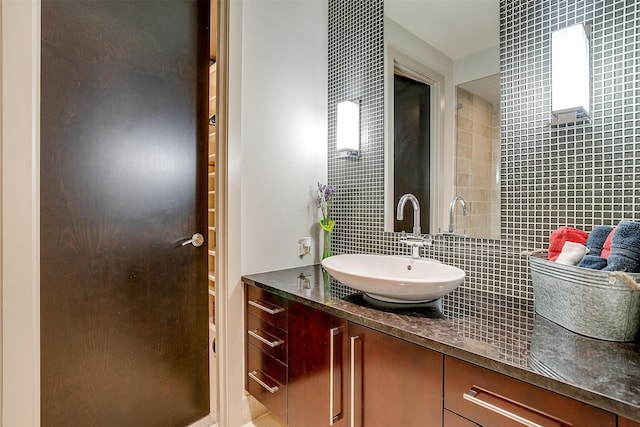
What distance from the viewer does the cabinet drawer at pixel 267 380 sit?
1.37 meters

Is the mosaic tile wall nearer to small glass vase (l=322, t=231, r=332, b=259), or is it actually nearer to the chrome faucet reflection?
the chrome faucet reflection

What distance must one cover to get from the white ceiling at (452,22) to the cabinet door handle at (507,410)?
4.38 ft

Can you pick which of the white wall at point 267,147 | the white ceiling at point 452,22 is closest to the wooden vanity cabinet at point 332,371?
the white wall at point 267,147

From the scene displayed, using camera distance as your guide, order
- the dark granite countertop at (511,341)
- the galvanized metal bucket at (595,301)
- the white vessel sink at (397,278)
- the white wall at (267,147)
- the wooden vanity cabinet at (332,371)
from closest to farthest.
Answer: the dark granite countertop at (511,341)
the galvanized metal bucket at (595,301)
the wooden vanity cabinet at (332,371)
the white vessel sink at (397,278)
the white wall at (267,147)

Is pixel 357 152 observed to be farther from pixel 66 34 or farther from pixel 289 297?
pixel 66 34

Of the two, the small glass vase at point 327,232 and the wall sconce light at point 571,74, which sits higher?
the wall sconce light at point 571,74

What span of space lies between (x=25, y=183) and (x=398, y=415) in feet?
4.96

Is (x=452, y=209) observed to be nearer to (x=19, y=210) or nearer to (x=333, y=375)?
(x=333, y=375)

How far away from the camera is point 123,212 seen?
138 cm

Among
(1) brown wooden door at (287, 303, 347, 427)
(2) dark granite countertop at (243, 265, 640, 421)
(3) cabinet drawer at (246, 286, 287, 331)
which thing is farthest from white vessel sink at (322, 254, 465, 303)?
(3) cabinet drawer at (246, 286, 287, 331)

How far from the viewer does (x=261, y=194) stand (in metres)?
1.67

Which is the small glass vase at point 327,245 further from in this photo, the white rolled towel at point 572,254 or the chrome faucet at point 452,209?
the white rolled towel at point 572,254

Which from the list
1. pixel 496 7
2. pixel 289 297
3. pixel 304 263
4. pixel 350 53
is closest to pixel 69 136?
pixel 289 297

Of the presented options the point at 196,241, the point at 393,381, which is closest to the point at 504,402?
the point at 393,381
